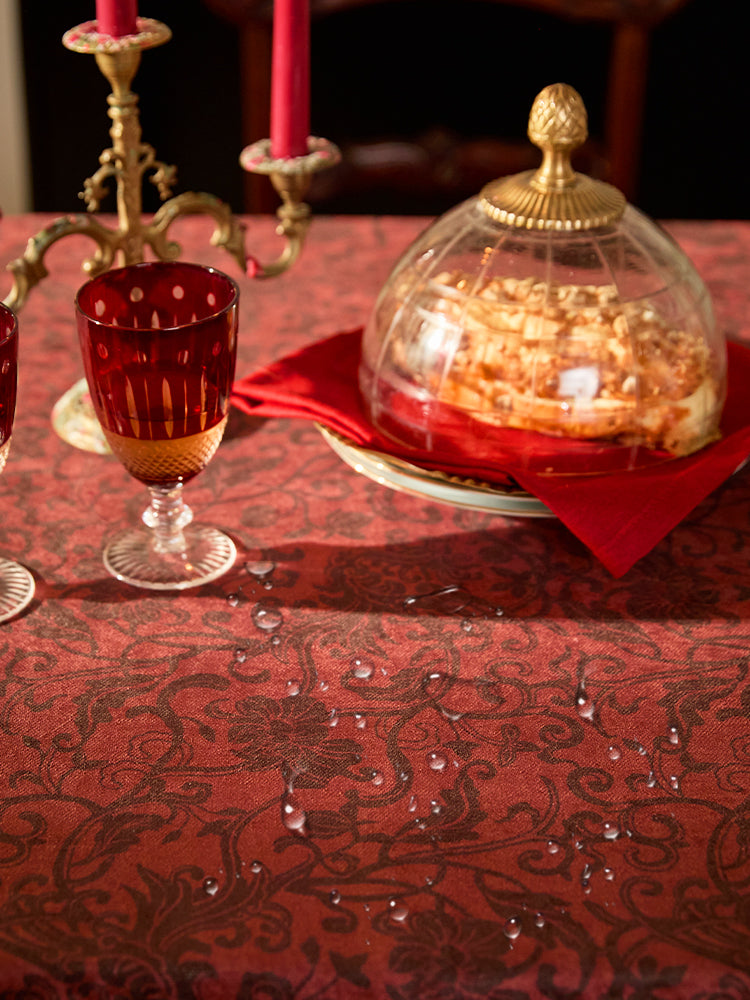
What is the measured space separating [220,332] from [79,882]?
34 cm

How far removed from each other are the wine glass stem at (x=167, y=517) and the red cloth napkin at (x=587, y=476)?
0.51 ft

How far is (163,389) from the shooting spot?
74cm

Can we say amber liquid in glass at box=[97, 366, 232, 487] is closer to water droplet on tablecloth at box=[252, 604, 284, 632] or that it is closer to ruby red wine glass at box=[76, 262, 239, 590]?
ruby red wine glass at box=[76, 262, 239, 590]

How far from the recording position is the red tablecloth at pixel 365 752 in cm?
56

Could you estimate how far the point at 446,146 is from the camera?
206cm

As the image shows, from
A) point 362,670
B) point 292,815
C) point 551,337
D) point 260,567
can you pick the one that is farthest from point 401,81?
point 292,815

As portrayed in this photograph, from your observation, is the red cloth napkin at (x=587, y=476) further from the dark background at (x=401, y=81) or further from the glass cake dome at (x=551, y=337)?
the dark background at (x=401, y=81)

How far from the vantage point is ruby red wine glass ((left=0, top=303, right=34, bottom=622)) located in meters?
0.71

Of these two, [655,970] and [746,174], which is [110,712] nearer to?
[655,970]

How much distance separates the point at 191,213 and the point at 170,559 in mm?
290

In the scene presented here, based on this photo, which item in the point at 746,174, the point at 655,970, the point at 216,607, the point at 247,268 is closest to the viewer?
the point at 655,970

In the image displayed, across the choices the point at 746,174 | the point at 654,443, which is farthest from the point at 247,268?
the point at 746,174

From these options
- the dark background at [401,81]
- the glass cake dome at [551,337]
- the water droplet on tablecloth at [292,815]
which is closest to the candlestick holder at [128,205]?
the glass cake dome at [551,337]

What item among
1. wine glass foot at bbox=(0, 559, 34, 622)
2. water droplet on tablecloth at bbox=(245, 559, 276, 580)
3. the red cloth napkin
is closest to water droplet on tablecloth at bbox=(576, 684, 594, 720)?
the red cloth napkin
